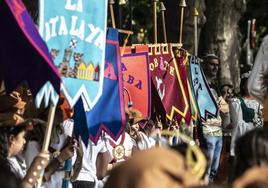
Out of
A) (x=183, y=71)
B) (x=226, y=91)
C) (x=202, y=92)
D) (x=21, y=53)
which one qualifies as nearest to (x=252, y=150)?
(x=21, y=53)

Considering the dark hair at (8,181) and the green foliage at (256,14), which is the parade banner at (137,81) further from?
the green foliage at (256,14)

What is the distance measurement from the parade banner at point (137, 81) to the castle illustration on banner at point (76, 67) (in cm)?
275

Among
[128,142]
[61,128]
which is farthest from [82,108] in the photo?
[128,142]

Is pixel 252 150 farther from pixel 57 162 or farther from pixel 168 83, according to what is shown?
pixel 168 83

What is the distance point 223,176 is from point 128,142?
10.2 ft

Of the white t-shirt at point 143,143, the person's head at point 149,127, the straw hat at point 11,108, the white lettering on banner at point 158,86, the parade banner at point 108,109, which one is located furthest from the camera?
the white lettering on banner at point 158,86

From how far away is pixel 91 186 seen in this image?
8680 millimetres

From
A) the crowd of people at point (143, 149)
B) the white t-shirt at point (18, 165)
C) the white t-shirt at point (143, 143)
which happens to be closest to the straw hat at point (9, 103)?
the crowd of people at point (143, 149)

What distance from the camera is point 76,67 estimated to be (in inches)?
273

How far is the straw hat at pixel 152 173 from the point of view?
→ 392cm

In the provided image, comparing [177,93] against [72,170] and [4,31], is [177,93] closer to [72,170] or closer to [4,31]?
[72,170]

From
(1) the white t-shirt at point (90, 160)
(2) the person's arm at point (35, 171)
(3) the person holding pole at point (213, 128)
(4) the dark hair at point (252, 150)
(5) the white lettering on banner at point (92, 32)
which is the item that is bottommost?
(3) the person holding pole at point (213, 128)

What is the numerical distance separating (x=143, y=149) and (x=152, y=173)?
1940mm

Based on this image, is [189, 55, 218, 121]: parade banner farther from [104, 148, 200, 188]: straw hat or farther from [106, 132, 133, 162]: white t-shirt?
[104, 148, 200, 188]: straw hat
